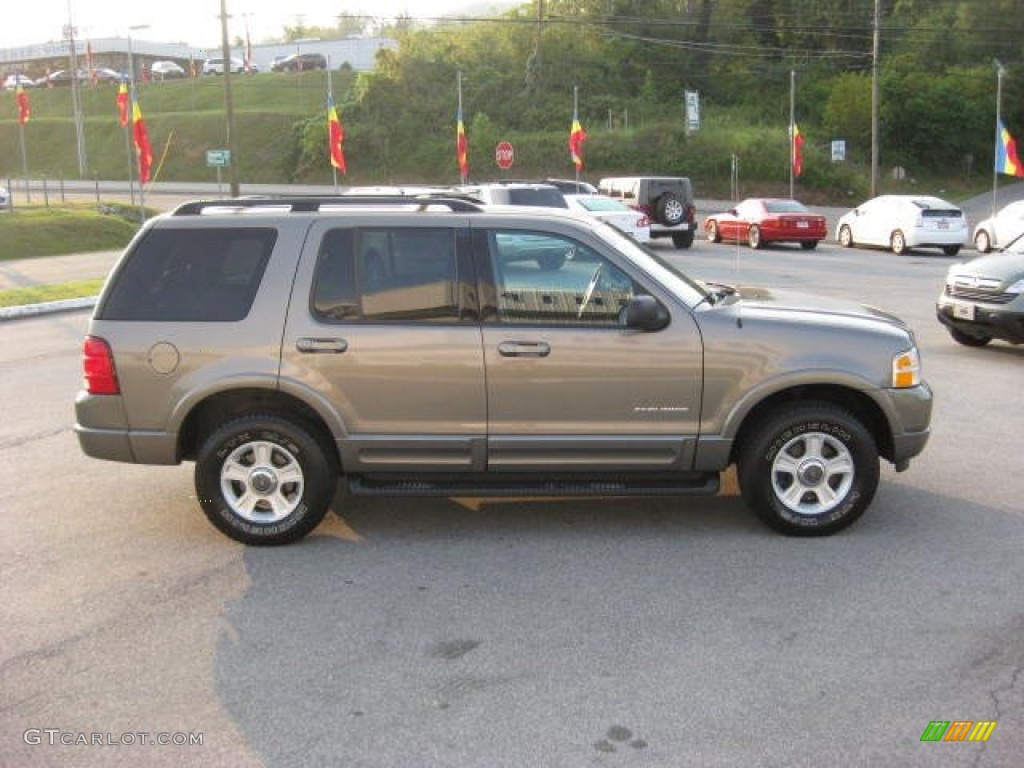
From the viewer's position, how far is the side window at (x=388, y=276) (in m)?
5.68

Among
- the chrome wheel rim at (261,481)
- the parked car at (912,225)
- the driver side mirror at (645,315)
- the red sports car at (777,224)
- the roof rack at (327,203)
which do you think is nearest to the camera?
the driver side mirror at (645,315)

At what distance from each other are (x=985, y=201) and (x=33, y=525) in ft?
175

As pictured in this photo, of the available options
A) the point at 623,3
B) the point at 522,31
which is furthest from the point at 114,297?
the point at 623,3

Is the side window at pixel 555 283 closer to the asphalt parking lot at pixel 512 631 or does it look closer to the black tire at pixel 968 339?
the asphalt parking lot at pixel 512 631

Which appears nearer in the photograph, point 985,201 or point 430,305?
point 430,305

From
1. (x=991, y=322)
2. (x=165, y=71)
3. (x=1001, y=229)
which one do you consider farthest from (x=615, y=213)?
(x=165, y=71)

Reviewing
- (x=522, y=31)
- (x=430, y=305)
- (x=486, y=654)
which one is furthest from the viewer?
(x=522, y=31)

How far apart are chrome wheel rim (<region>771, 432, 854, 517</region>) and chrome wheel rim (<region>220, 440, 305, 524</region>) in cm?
261

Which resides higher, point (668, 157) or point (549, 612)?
point (668, 157)

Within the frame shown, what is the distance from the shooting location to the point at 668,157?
57719 mm

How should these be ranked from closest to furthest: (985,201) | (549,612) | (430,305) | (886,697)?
(886,697)
(549,612)
(430,305)
(985,201)

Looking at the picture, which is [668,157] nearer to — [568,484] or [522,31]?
[522,31]

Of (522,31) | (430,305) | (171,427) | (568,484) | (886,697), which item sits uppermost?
(522,31)

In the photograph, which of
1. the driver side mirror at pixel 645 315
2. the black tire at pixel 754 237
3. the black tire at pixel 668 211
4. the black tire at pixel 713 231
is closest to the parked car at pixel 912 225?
the black tire at pixel 754 237
